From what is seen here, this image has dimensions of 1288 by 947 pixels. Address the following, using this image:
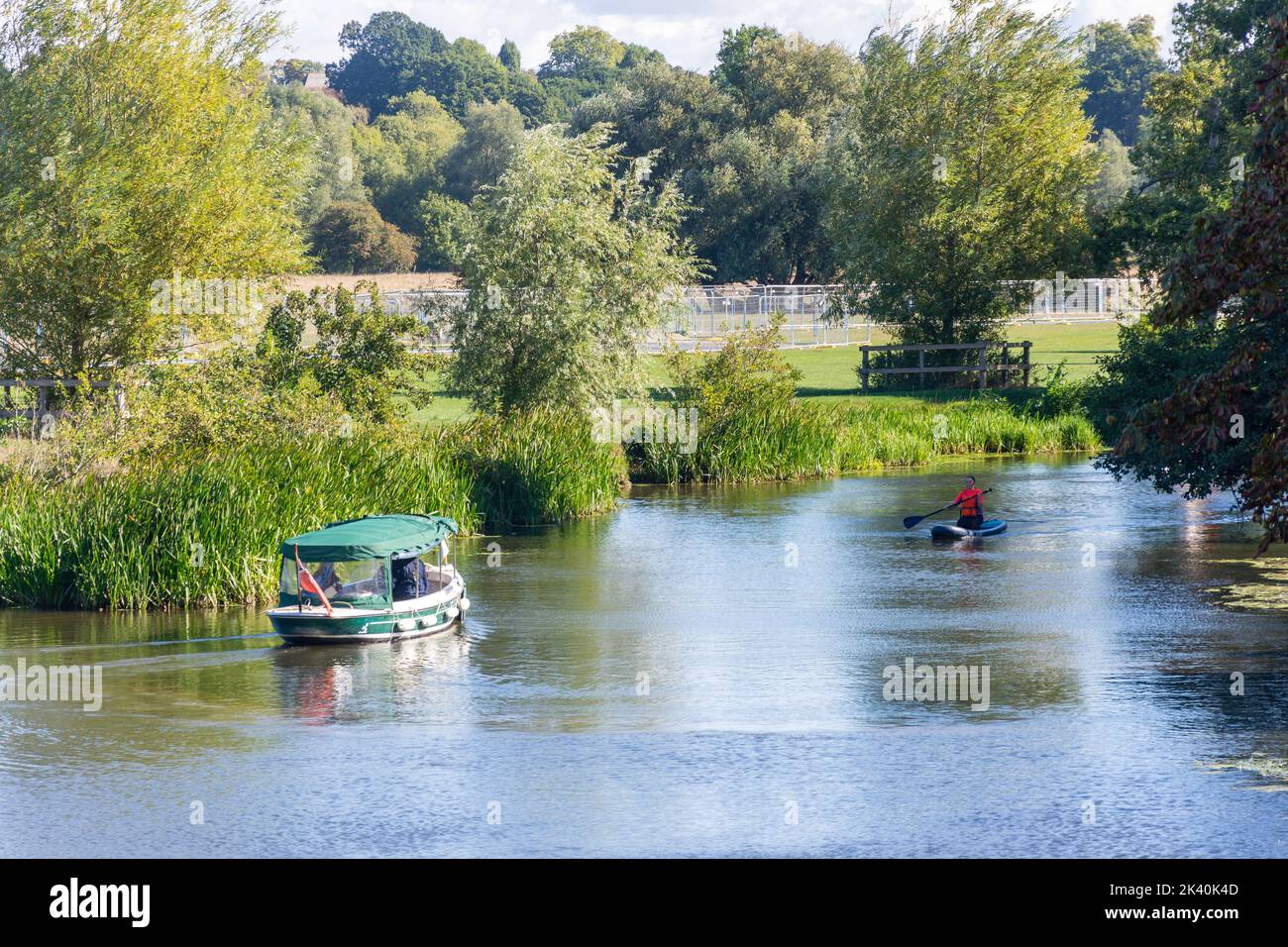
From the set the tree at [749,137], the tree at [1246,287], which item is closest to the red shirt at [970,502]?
the tree at [1246,287]

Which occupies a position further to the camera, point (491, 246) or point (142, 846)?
point (491, 246)

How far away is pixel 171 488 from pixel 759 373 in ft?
68.8

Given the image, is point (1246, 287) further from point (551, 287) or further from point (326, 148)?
point (326, 148)

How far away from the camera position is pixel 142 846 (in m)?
13.7

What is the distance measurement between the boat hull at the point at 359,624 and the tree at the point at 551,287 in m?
15.3

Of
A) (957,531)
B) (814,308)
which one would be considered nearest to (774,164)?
(814,308)

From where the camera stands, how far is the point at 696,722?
1791 centimetres

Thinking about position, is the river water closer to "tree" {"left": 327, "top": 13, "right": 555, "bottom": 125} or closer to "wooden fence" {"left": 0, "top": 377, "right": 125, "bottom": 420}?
"wooden fence" {"left": 0, "top": 377, "right": 125, "bottom": 420}

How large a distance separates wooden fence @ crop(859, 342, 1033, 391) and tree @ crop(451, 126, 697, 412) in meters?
19.7

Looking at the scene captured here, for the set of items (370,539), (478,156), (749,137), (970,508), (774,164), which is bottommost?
(970,508)

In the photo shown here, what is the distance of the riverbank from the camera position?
25125 millimetres

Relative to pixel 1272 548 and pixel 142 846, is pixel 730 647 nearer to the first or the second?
pixel 142 846

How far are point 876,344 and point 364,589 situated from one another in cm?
5194
